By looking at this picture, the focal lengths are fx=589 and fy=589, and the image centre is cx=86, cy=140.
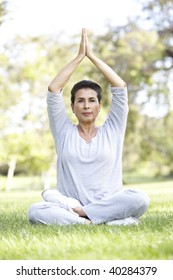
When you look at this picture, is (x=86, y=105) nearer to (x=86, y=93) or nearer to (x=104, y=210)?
(x=86, y=93)

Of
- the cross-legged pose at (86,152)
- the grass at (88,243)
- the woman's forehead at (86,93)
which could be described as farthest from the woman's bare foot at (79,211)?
the woman's forehead at (86,93)

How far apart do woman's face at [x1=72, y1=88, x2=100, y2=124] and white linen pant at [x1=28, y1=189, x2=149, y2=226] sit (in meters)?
0.70

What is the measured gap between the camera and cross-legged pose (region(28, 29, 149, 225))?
4.86 metres

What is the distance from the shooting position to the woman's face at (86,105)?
196 inches

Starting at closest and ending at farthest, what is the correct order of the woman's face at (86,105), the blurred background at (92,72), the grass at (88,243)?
the grass at (88,243) < the woman's face at (86,105) < the blurred background at (92,72)

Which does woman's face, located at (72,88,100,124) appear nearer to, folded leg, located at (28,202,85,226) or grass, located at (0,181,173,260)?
folded leg, located at (28,202,85,226)

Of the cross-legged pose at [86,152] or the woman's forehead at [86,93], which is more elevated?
the woman's forehead at [86,93]

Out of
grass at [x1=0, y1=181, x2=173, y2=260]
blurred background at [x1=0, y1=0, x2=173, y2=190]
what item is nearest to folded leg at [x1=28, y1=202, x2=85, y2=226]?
grass at [x1=0, y1=181, x2=173, y2=260]

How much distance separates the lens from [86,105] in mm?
4957

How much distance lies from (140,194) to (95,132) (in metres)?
0.75

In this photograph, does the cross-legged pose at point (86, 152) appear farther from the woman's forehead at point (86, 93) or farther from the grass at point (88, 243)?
the grass at point (88, 243)

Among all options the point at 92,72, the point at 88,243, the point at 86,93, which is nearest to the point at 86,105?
the point at 86,93

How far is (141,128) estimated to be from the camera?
1194 inches
